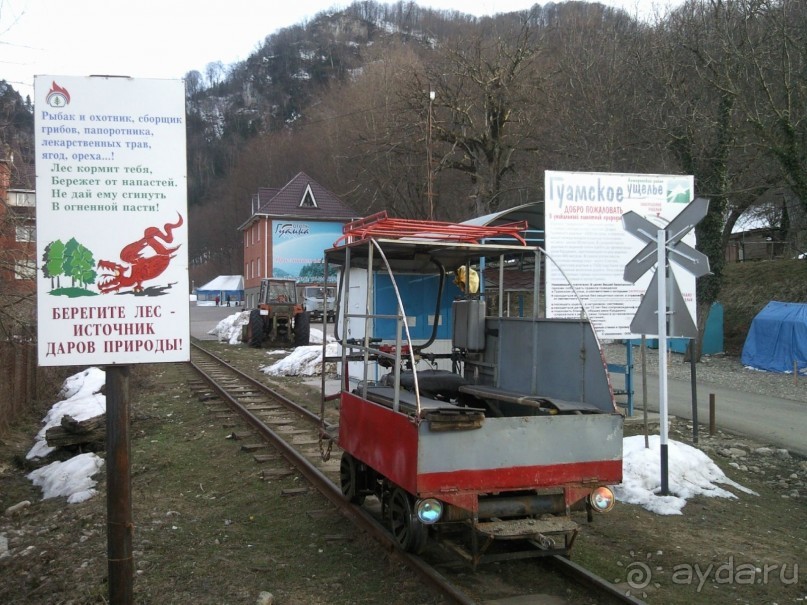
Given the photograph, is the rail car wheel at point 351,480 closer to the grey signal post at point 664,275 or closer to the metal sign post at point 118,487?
the metal sign post at point 118,487

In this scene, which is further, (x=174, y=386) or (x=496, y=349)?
(x=174, y=386)

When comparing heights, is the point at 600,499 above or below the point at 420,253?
below

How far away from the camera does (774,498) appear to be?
7.86 m

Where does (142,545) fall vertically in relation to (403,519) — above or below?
below

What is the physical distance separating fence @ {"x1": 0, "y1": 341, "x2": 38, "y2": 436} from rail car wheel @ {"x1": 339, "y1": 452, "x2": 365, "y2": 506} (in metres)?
7.06

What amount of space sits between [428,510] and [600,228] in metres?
6.65

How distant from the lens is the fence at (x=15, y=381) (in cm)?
1155

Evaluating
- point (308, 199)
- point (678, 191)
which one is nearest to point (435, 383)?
point (678, 191)

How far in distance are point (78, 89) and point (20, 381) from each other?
35.2 ft

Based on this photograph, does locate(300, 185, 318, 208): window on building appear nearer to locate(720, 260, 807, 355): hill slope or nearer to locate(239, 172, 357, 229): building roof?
locate(239, 172, 357, 229): building roof

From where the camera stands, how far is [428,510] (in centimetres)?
475

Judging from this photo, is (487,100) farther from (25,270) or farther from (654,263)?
(25,270)

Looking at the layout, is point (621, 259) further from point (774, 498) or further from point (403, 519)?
point (403, 519)

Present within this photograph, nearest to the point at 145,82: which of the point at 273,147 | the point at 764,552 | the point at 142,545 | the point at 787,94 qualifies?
the point at 142,545
